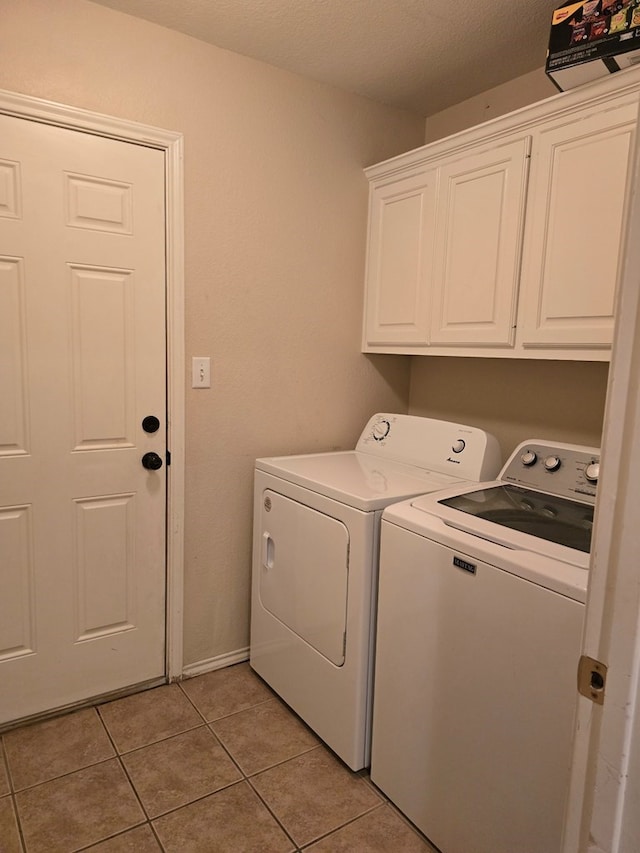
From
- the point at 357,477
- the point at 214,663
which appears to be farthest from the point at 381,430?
the point at 214,663

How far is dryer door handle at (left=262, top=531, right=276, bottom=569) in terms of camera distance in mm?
2164

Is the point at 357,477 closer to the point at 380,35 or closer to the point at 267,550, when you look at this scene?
the point at 267,550

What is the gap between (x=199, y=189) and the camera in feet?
6.79

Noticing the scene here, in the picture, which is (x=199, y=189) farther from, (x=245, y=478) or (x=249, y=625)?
(x=249, y=625)

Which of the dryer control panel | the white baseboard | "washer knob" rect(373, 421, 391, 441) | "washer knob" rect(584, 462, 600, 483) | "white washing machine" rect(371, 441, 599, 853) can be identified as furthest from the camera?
"washer knob" rect(373, 421, 391, 441)

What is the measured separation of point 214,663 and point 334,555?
0.95 meters

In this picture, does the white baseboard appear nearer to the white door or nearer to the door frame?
the door frame

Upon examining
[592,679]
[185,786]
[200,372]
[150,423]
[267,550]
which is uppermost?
[200,372]

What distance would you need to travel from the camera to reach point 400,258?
232cm

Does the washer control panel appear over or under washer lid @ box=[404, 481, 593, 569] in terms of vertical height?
over

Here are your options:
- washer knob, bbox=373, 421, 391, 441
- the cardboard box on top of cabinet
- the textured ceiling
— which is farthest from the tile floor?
the textured ceiling

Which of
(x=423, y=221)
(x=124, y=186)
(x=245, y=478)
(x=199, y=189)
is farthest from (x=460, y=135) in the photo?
(x=245, y=478)

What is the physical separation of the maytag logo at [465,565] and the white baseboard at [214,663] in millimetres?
1389

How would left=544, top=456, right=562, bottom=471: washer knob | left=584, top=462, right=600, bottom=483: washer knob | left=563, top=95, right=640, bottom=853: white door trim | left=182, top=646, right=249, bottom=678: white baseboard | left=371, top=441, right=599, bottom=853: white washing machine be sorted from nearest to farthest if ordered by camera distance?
left=563, top=95, right=640, bottom=853: white door trim < left=371, top=441, right=599, bottom=853: white washing machine < left=584, top=462, right=600, bottom=483: washer knob < left=544, top=456, right=562, bottom=471: washer knob < left=182, top=646, right=249, bottom=678: white baseboard
